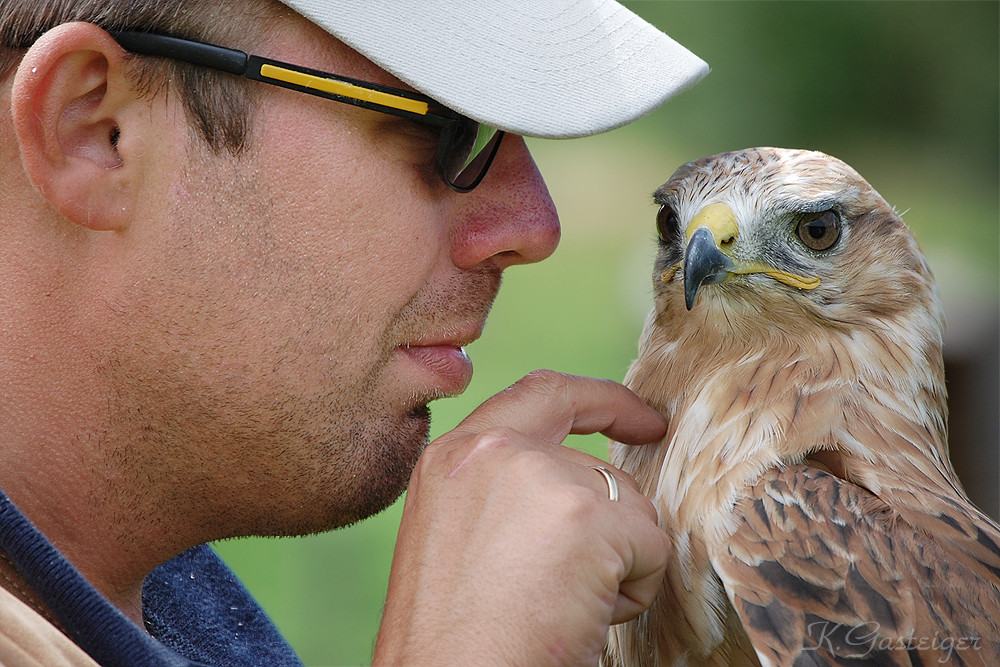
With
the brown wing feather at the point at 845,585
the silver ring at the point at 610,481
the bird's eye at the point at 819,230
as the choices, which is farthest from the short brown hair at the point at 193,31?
the bird's eye at the point at 819,230

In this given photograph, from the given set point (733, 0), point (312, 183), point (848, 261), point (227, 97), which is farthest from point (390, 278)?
point (733, 0)

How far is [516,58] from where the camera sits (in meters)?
2.11

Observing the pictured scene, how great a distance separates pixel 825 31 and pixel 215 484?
34.3 ft

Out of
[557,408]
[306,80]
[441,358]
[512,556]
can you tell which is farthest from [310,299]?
[512,556]

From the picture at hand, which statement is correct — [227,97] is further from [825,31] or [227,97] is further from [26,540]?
[825,31]

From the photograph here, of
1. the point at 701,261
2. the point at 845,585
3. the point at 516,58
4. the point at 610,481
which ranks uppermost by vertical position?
the point at 516,58

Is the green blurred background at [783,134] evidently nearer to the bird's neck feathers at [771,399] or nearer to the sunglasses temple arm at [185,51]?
the bird's neck feathers at [771,399]

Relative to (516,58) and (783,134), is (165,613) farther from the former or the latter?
(783,134)

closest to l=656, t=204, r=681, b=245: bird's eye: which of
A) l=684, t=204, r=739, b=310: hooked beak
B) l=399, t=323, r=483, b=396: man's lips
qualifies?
l=684, t=204, r=739, b=310: hooked beak

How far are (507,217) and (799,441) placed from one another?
2.65 feet

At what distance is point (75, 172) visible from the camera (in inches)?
79.7

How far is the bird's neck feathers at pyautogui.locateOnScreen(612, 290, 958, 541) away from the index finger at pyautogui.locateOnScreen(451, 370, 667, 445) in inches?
7.9

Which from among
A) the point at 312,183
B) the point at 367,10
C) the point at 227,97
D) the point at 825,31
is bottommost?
the point at 312,183

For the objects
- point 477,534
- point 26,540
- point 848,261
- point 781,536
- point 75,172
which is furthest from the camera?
point 848,261
